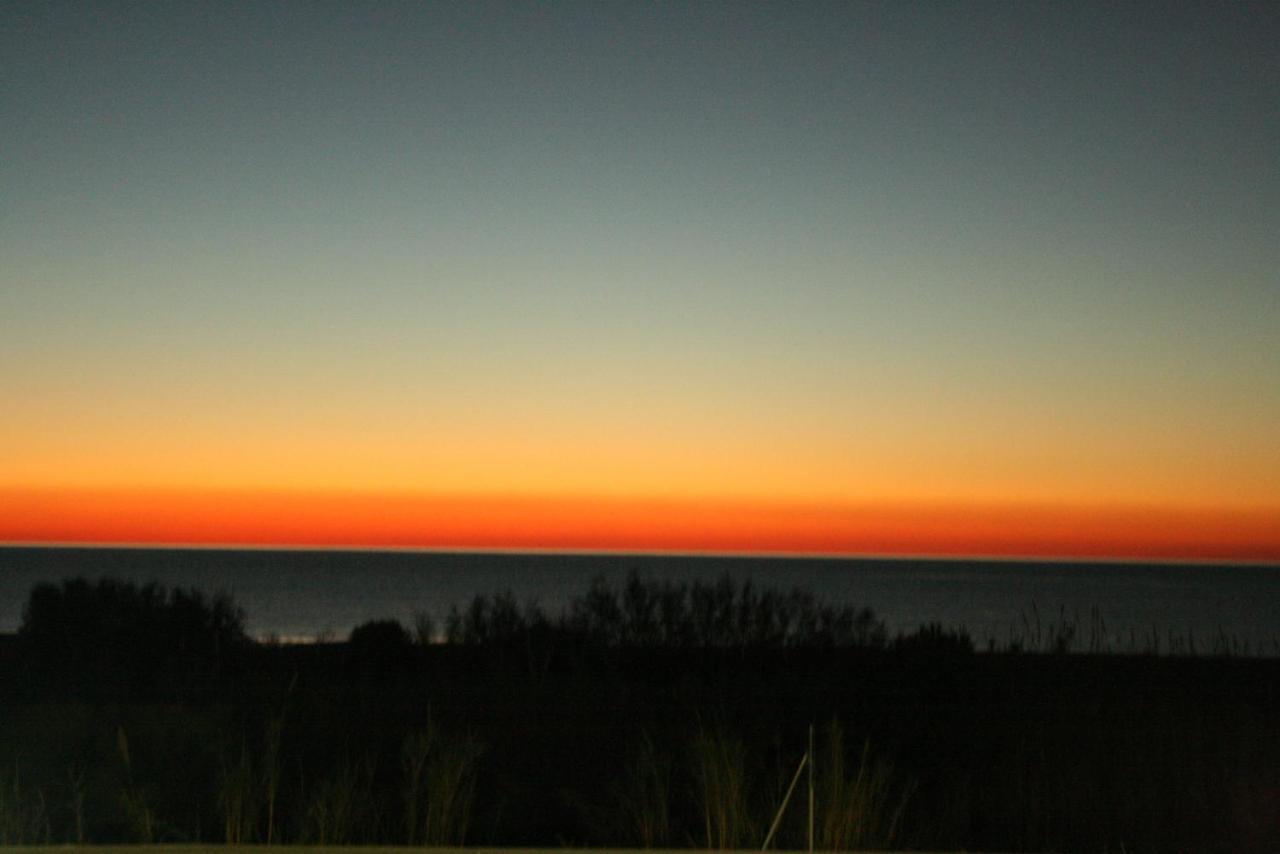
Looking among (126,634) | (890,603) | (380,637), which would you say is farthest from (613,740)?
(890,603)

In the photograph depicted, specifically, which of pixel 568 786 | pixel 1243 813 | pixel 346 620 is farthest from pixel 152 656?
pixel 346 620

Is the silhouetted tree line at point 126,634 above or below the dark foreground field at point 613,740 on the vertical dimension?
above

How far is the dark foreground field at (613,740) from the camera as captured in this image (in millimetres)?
10867

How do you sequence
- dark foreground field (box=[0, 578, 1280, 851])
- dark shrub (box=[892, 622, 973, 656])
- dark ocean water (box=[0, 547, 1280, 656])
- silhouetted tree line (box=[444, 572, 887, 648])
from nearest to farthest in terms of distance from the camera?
dark foreground field (box=[0, 578, 1280, 851]), dark shrub (box=[892, 622, 973, 656]), silhouetted tree line (box=[444, 572, 887, 648]), dark ocean water (box=[0, 547, 1280, 656])

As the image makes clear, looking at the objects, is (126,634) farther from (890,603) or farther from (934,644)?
(890,603)

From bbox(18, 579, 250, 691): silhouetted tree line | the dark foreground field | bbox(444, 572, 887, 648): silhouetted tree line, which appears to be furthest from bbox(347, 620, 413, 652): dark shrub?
bbox(18, 579, 250, 691): silhouetted tree line

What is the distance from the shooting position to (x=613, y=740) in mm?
15422

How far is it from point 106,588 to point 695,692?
10069 millimetres

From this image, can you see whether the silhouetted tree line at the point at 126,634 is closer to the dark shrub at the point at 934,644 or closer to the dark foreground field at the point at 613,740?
the dark foreground field at the point at 613,740

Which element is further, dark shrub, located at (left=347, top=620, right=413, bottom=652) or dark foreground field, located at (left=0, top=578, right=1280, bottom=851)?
dark shrub, located at (left=347, top=620, right=413, bottom=652)

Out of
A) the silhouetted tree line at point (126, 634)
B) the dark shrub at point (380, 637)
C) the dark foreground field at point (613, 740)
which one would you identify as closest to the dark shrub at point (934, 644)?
the dark foreground field at point (613, 740)

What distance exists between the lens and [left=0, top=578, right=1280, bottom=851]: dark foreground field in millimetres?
10867

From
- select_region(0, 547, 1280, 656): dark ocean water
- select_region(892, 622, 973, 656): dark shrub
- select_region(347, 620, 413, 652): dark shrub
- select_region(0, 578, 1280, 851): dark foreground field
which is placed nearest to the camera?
select_region(0, 578, 1280, 851): dark foreground field

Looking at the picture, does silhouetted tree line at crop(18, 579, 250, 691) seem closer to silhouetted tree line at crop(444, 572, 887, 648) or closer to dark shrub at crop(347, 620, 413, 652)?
dark shrub at crop(347, 620, 413, 652)
